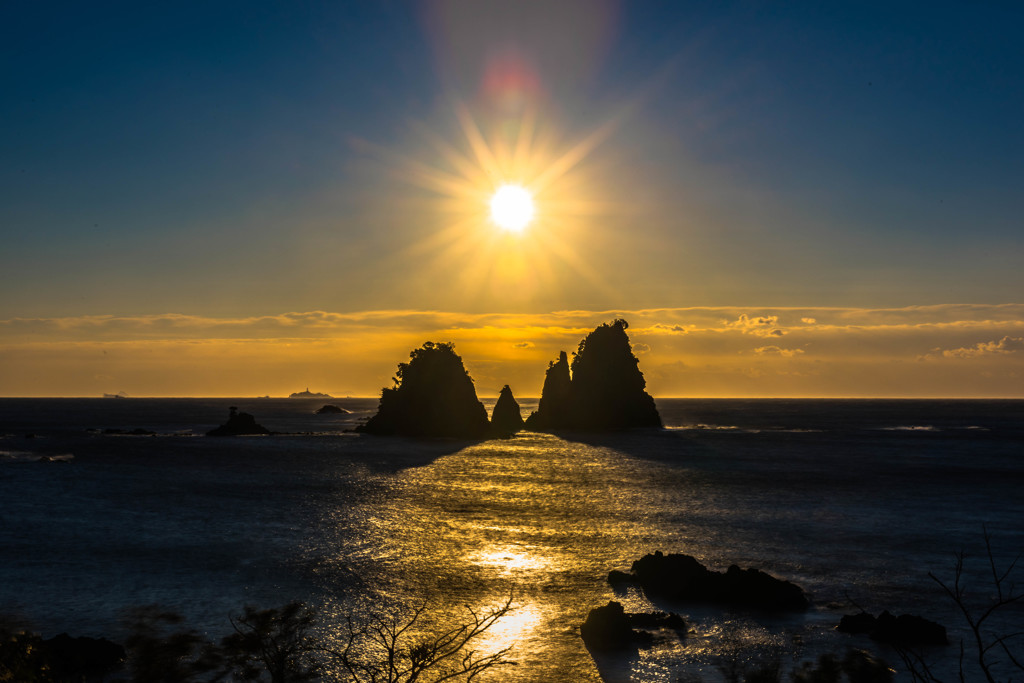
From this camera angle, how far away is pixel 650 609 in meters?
24.6

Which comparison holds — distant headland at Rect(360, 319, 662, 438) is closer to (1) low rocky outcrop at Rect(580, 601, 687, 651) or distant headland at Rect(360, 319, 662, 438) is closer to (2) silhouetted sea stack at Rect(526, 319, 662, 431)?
(2) silhouetted sea stack at Rect(526, 319, 662, 431)

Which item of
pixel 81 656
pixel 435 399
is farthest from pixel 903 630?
pixel 435 399

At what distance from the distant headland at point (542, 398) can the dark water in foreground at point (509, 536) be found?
4060cm

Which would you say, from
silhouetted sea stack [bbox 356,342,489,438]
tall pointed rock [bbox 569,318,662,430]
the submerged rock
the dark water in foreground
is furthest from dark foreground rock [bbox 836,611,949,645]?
tall pointed rock [bbox 569,318,662,430]

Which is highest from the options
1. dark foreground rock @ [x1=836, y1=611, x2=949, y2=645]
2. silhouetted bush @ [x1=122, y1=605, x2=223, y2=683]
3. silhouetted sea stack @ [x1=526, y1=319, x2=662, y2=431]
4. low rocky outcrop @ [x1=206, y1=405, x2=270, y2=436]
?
silhouetted sea stack @ [x1=526, y1=319, x2=662, y2=431]

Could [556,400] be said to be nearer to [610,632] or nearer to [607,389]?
[607,389]

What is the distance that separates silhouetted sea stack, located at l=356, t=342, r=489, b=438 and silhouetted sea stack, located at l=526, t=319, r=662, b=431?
30.2 metres

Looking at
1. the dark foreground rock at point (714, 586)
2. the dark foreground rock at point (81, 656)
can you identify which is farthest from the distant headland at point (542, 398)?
the dark foreground rock at point (81, 656)

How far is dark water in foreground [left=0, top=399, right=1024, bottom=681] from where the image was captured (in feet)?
77.0

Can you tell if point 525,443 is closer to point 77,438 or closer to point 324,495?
point 324,495

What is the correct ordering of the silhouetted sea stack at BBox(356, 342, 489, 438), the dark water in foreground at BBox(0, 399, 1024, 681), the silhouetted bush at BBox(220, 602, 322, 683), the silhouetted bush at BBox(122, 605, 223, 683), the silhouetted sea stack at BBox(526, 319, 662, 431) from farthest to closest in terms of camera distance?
the silhouetted sea stack at BBox(526, 319, 662, 431) → the silhouetted sea stack at BBox(356, 342, 489, 438) → the dark water in foreground at BBox(0, 399, 1024, 681) → the silhouetted bush at BBox(122, 605, 223, 683) → the silhouetted bush at BBox(220, 602, 322, 683)

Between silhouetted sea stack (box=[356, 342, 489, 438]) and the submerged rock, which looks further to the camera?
silhouetted sea stack (box=[356, 342, 489, 438])

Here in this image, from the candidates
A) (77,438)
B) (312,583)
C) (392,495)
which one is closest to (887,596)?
(312,583)

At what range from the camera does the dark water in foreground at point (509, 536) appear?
924 inches
